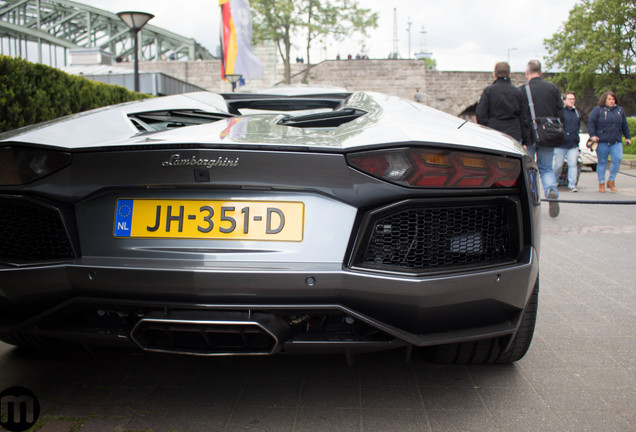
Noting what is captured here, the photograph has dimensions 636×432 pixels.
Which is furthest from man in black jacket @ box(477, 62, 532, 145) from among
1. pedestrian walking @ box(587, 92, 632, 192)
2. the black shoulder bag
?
pedestrian walking @ box(587, 92, 632, 192)

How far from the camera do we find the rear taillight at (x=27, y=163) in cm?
188

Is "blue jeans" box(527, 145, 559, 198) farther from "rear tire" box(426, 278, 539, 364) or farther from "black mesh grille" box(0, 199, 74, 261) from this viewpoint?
"black mesh grille" box(0, 199, 74, 261)

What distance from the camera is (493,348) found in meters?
2.28

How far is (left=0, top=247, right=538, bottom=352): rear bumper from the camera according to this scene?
1726mm

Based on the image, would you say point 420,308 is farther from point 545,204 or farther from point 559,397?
point 545,204

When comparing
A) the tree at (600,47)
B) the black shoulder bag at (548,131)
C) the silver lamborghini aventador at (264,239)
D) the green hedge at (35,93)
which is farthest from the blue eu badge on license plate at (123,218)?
the tree at (600,47)

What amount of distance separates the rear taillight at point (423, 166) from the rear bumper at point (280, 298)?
30cm

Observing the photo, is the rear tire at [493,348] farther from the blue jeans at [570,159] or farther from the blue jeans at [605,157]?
the blue jeans at [605,157]

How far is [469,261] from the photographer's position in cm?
188

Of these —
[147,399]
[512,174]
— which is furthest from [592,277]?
[147,399]

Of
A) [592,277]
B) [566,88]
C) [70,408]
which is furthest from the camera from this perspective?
[566,88]

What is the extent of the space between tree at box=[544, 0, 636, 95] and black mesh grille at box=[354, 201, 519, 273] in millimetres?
47397

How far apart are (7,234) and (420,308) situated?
1.41m

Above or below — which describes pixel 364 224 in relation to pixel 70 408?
above
